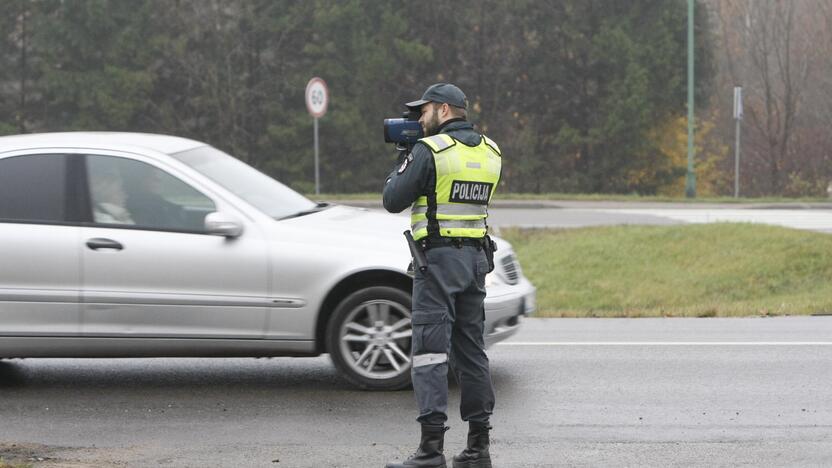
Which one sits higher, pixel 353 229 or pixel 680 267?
pixel 353 229

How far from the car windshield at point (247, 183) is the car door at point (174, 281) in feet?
1.02

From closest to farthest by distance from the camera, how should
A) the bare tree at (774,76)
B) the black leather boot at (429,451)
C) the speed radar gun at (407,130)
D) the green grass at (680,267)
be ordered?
the black leather boot at (429,451) → the speed radar gun at (407,130) → the green grass at (680,267) → the bare tree at (774,76)

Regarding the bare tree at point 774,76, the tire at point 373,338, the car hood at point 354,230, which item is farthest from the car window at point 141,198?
the bare tree at point 774,76

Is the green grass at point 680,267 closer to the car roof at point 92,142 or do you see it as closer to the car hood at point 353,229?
the car hood at point 353,229

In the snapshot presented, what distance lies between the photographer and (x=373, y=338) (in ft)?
24.3

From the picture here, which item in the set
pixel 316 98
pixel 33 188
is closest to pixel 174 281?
pixel 33 188

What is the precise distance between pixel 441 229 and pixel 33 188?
10.4 ft

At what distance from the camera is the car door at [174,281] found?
24.1ft

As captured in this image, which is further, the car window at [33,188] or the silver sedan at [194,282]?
the car window at [33,188]

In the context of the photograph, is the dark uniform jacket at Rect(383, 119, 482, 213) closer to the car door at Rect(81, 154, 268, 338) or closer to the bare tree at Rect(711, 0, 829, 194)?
the car door at Rect(81, 154, 268, 338)

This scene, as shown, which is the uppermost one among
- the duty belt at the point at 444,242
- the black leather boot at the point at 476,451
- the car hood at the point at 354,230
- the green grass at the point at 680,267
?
the duty belt at the point at 444,242

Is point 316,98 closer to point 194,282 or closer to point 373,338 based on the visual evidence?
point 194,282

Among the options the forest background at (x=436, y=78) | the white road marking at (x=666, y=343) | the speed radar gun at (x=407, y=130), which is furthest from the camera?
the forest background at (x=436, y=78)

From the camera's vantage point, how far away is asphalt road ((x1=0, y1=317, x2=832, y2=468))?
238 inches
